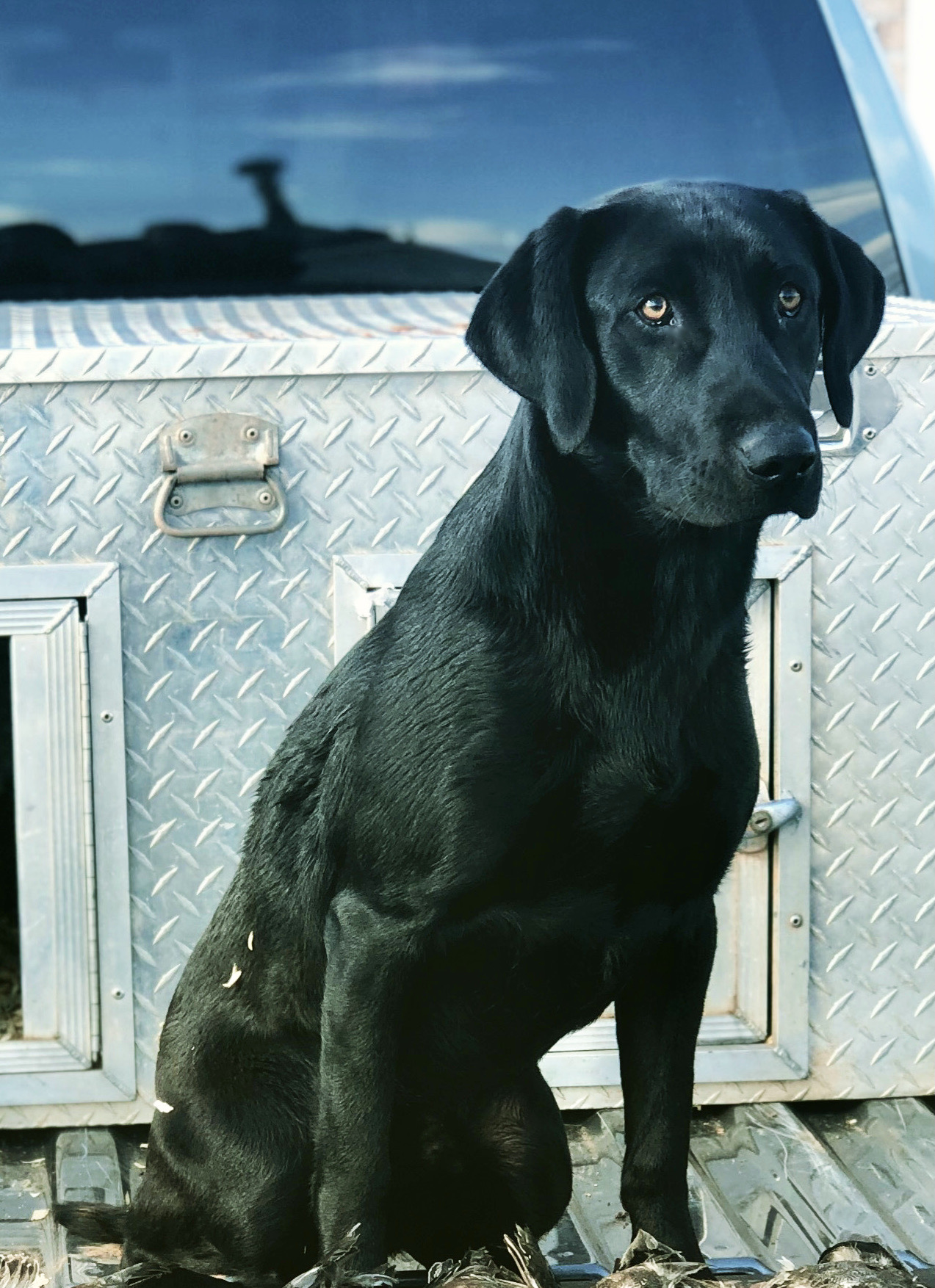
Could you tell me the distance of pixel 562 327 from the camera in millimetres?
1798

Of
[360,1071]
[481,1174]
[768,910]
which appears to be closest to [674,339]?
[360,1071]

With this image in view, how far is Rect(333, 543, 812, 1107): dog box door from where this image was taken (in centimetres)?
282

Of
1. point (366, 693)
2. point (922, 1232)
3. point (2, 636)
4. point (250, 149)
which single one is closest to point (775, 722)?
point (922, 1232)

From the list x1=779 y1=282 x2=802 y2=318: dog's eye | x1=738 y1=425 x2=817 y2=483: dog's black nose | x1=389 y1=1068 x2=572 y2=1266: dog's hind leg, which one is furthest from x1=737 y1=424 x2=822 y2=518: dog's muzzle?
x1=389 y1=1068 x2=572 y2=1266: dog's hind leg

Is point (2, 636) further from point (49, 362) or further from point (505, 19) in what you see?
point (505, 19)

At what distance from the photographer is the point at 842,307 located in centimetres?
193

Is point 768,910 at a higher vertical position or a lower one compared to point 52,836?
lower

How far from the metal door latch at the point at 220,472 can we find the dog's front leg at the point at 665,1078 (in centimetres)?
110

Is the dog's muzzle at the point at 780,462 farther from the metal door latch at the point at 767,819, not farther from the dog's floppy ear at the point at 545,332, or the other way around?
the metal door latch at the point at 767,819

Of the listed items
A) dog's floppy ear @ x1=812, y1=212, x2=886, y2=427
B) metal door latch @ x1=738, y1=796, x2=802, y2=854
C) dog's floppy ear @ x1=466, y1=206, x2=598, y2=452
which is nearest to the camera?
dog's floppy ear @ x1=466, y1=206, x2=598, y2=452

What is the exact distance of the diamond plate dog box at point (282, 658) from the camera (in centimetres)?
269

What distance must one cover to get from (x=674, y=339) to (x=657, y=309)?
41mm

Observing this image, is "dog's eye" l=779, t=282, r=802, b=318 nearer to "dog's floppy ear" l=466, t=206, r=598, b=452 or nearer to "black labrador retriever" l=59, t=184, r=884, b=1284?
"black labrador retriever" l=59, t=184, r=884, b=1284

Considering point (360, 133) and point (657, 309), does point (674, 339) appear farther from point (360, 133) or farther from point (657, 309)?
point (360, 133)
